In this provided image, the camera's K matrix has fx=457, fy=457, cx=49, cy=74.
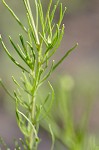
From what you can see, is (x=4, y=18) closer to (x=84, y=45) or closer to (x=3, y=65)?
(x=3, y=65)

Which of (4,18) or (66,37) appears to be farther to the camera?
(66,37)

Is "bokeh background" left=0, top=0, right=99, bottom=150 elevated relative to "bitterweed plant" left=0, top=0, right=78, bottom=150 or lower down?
lower down

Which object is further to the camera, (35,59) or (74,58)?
(74,58)

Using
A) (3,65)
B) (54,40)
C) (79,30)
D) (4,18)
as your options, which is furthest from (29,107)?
(79,30)

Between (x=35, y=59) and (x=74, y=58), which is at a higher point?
(x=35, y=59)

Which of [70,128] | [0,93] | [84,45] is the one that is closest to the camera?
[70,128]

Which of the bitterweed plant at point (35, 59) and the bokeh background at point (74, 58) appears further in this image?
the bokeh background at point (74, 58)

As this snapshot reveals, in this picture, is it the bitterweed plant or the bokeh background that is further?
the bokeh background

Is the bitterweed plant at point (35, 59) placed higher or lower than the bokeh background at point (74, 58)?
higher
